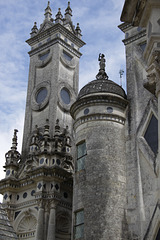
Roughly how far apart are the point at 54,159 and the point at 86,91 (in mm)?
6275

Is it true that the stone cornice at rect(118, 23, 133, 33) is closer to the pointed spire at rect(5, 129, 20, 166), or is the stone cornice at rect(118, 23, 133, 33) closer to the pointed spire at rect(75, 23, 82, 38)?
the pointed spire at rect(75, 23, 82, 38)

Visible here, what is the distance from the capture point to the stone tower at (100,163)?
20859 millimetres

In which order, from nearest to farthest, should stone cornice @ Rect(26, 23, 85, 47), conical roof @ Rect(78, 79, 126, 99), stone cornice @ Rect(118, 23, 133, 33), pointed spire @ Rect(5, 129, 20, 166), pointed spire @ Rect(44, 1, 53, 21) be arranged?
1. conical roof @ Rect(78, 79, 126, 99)
2. stone cornice @ Rect(118, 23, 133, 33)
3. pointed spire @ Rect(5, 129, 20, 166)
4. stone cornice @ Rect(26, 23, 85, 47)
5. pointed spire @ Rect(44, 1, 53, 21)

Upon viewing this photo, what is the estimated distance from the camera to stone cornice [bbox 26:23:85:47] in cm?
3475

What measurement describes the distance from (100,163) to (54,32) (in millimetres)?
16465

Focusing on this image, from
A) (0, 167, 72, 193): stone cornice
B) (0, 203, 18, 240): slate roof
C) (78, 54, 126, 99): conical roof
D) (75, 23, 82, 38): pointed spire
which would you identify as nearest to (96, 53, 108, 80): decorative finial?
(78, 54, 126, 99): conical roof

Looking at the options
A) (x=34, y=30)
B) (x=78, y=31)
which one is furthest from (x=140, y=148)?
(x=34, y=30)

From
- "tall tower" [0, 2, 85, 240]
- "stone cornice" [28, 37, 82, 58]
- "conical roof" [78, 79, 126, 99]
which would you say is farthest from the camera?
"stone cornice" [28, 37, 82, 58]

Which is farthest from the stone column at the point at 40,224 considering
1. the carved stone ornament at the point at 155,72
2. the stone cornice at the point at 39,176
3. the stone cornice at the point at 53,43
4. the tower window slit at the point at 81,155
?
the carved stone ornament at the point at 155,72

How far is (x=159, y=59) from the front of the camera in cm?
984

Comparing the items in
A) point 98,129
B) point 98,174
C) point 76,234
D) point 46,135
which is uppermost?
point 46,135

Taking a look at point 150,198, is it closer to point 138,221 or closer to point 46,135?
point 138,221

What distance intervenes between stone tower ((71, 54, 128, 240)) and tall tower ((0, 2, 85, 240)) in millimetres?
4709

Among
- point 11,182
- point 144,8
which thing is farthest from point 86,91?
point 144,8
